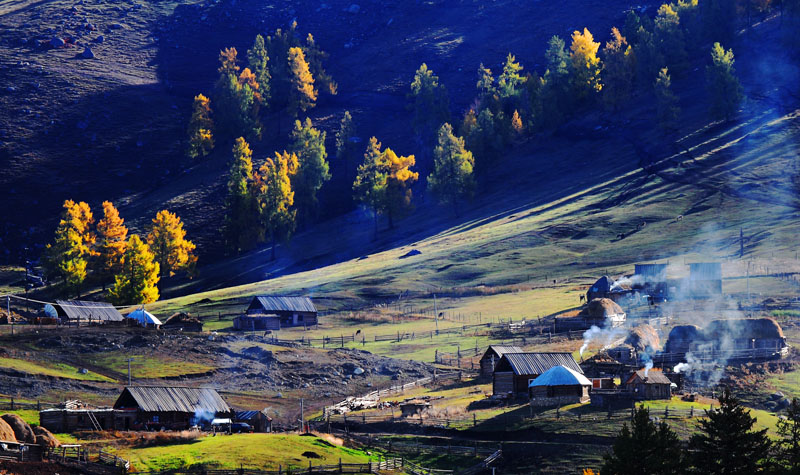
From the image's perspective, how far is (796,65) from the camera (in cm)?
18425

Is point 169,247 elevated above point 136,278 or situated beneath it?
elevated above

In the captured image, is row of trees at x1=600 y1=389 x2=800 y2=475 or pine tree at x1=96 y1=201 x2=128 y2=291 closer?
row of trees at x1=600 y1=389 x2=800 y2=475

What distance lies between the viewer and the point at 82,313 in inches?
4392

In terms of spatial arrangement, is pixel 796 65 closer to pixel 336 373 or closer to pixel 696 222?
pixel 696 222

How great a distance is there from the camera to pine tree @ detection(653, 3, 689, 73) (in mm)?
187125

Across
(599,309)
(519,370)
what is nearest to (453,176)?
(599,309)

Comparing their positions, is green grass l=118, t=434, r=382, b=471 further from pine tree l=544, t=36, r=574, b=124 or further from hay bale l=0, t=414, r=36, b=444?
pine tree l=544, t=36, r=574, b=124

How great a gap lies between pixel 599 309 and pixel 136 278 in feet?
203

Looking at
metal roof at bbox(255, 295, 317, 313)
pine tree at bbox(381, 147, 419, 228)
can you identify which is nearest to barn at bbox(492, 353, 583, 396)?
metal roof at bbox(255, 295, 317, 313)

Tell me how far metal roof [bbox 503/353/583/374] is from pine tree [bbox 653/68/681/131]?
95.0 meters

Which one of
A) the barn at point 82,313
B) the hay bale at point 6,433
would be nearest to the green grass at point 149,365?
the barn at point 82,313

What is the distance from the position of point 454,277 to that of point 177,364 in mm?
49022

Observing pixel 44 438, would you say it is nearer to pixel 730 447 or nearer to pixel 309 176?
pixel 730 447

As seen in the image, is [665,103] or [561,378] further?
[665,103]
